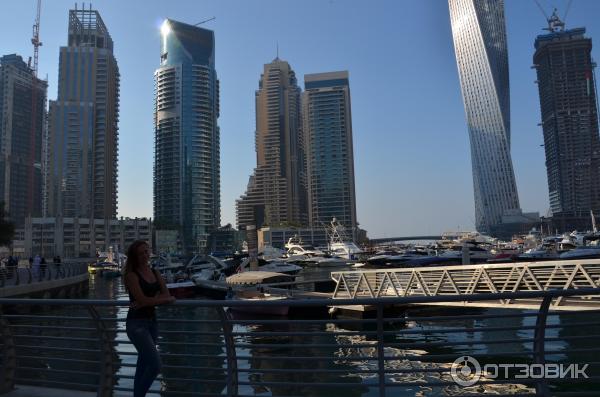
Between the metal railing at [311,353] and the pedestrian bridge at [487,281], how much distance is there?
1.33 metres

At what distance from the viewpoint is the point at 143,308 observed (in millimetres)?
5062

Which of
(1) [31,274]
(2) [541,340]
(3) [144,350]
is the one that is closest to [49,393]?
(3) [144,350]

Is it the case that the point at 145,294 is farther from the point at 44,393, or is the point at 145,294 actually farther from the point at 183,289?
the point at 183,289

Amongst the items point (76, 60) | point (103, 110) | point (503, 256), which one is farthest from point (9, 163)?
point (503, 256)

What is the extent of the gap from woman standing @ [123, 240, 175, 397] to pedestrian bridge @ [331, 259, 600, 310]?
561 inches

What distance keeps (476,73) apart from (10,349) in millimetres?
211675

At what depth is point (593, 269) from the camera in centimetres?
1938

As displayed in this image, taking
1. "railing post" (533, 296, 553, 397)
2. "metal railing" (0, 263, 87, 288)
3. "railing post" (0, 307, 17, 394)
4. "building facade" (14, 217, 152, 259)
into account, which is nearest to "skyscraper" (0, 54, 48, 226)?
"building facade" (14, 217, 152, 259)

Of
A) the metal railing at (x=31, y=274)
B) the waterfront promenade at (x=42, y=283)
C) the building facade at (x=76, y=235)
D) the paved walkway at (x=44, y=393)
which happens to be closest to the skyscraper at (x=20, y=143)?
the building facade at (x=76, y=235)

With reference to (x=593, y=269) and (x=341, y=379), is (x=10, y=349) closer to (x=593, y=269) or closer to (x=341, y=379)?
(x=341, y=379)

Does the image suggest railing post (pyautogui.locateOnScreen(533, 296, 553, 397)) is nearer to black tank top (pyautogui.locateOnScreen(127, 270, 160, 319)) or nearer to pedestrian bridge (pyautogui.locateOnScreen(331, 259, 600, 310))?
black tank top (pyautogui.locateOnScreen(127, 270, 160, 319))

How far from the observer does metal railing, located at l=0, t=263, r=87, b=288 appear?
32244 mm

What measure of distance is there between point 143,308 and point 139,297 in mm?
180

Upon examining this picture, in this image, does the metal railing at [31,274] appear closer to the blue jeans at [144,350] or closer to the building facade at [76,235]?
the blue jeans at [144,350]
